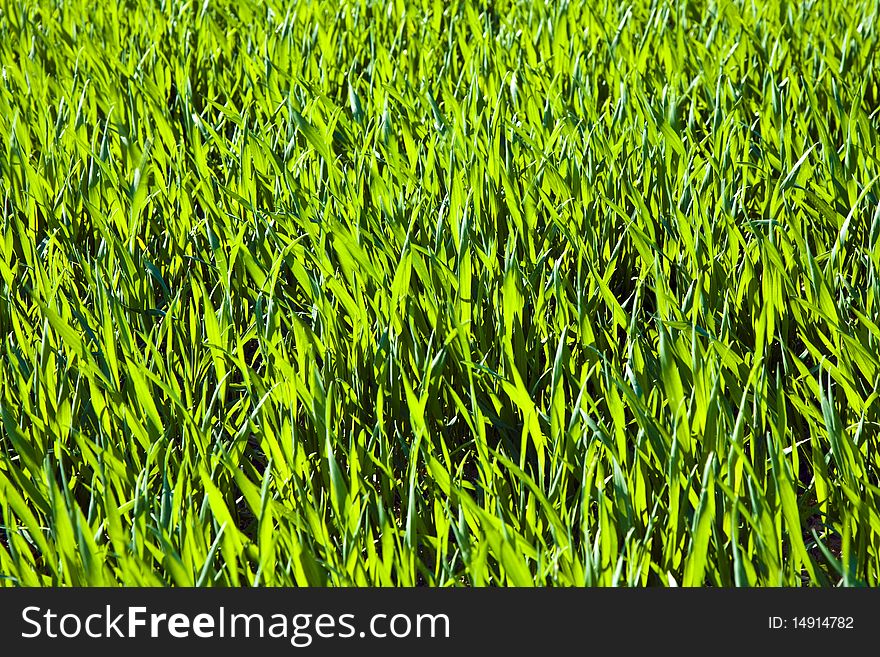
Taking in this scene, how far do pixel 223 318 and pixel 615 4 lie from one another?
201 centimetres

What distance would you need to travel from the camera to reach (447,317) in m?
1.38

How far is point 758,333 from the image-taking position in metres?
1.33

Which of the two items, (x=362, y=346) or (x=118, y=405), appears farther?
(x=362, y=346)

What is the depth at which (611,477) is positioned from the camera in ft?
3.78

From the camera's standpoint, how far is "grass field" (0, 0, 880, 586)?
104 cm

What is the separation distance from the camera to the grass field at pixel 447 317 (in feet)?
3.40
